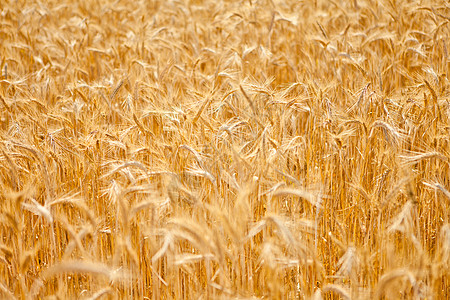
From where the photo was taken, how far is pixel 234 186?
203 cm

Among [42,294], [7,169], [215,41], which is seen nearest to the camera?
[42,294]

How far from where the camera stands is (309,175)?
2.57 metres

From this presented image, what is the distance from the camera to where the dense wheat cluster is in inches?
70.9

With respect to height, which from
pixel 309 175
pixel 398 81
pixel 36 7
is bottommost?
pixel 309 175

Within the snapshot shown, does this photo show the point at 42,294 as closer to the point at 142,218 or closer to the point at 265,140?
the point at 142,218

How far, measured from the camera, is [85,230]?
5.76ft

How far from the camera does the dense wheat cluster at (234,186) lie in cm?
180

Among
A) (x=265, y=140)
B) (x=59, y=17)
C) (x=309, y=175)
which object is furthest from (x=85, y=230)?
(x=59, y=17)

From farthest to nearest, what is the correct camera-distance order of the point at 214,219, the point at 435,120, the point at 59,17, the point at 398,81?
1. the point at 59,17
2. the point at 398,81
3. the point at 435,120
4. the point at 214,219

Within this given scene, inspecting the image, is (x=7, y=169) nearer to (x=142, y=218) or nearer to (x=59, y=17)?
(x=142, y=218)

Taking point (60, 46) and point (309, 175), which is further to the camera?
point (60, 46)

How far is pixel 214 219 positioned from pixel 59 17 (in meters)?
6.06

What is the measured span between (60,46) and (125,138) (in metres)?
2.94

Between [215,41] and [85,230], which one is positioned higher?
[215,41]
